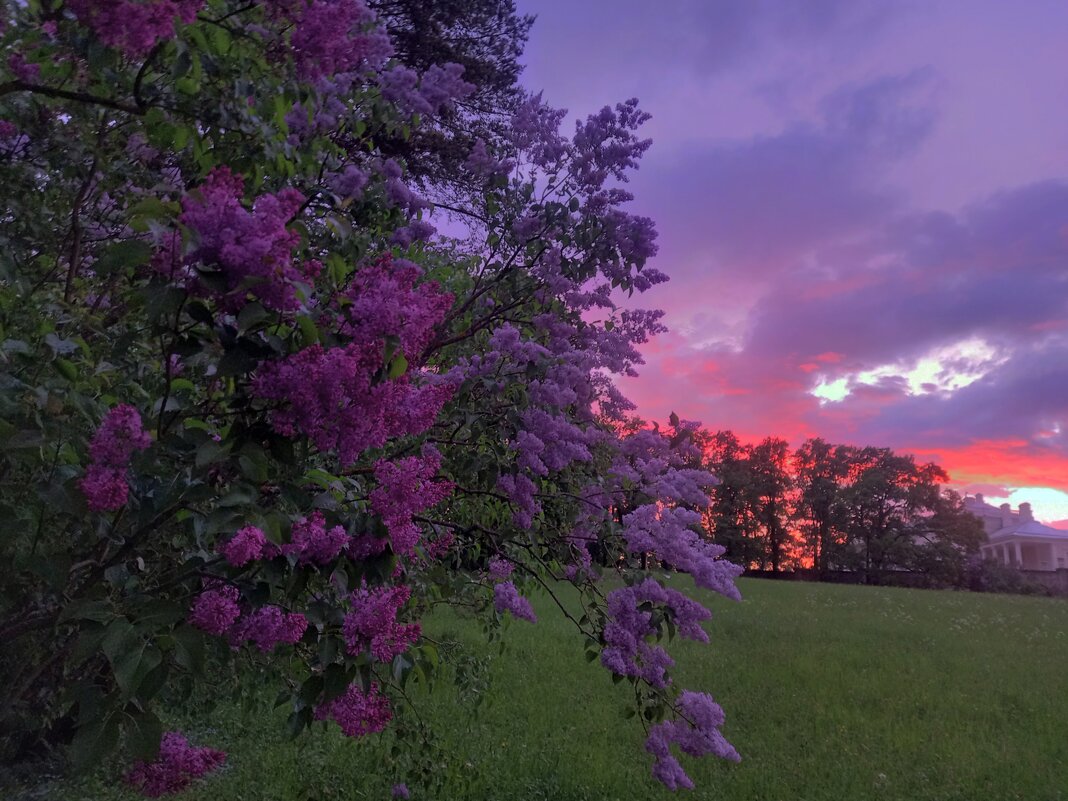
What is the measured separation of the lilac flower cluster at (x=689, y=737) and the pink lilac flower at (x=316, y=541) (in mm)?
2164

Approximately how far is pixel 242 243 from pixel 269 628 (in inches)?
44.0

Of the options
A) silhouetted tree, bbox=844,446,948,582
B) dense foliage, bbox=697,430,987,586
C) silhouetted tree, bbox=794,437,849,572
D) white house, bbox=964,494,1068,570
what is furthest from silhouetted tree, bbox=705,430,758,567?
white house, bbox=964,494,1068,570

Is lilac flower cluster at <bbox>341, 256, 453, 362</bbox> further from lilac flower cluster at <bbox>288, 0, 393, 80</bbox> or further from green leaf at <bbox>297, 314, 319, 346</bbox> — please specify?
lilac flower cluster at <bbox>288, 0, 393, 80</bbox>

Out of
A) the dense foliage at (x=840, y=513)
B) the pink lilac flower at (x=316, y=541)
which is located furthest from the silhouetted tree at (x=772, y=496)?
the pink lilac flower at (x=316, y=541)

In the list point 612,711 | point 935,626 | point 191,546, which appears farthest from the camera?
point 935,626

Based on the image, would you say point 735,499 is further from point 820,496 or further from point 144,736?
point 144,736

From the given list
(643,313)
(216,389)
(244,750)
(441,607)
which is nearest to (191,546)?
(216,389)

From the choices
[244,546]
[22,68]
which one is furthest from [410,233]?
[244,546]

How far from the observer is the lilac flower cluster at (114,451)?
1688 mm

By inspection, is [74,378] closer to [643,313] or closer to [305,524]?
[305,524]

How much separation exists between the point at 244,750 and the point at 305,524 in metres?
7.10

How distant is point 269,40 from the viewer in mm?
2744

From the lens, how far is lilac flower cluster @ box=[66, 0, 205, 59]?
6.75 feet

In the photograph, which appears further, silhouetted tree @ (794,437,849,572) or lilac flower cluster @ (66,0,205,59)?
silhouetted tree @ (794,437,849,572)
